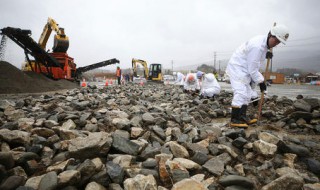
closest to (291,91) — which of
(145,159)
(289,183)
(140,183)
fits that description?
(289,183)

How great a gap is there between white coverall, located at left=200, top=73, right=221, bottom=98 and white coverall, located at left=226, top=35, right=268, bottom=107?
3435 millimetres

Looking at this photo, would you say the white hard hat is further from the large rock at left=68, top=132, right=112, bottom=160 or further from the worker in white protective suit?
the large rock at left=68, top=132, right=112, bottom=160

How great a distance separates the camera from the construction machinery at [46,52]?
9.25m

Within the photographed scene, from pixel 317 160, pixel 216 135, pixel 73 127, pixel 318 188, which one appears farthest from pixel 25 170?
pixel 317 160

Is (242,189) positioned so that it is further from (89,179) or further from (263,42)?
(263,42)

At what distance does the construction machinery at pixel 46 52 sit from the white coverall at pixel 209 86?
8.01m

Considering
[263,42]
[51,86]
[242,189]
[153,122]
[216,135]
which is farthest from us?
[51,86]

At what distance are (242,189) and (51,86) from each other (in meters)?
9.34

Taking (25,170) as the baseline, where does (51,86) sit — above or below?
above

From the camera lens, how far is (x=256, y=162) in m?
2.24

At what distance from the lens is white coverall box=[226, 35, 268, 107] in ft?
11.7

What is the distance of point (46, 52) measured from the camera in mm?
10344

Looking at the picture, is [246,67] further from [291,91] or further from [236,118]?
[291,91]

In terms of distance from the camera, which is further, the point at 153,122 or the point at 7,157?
the point at 153,122
